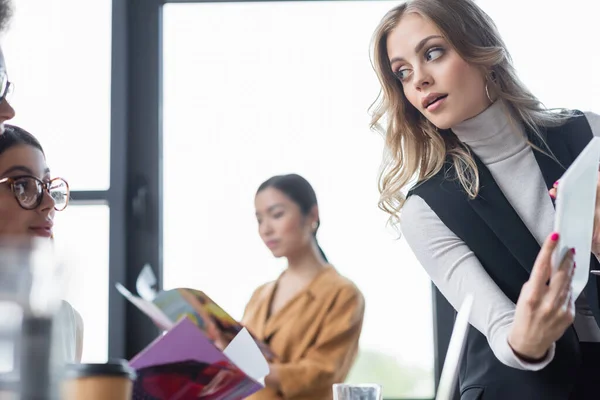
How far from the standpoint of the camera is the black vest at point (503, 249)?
47.4 inches

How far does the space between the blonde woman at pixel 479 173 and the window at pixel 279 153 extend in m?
0.99

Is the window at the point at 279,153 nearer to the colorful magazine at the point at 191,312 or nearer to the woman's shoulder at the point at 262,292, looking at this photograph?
the woman's shoulder at the point at 262,292

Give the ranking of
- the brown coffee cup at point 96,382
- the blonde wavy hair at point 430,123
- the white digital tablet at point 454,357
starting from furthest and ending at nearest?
the blonde wavy hair at point 430,123
the white digital tablet at point 454,357
the brown coffee cup at point 96,382

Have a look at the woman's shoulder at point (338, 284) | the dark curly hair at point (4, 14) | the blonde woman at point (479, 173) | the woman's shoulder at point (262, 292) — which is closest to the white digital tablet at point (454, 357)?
the blonde woman at point (479, 173)

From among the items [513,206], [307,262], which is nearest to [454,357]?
[513,206]

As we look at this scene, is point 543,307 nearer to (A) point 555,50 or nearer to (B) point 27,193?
(B) point 27,193

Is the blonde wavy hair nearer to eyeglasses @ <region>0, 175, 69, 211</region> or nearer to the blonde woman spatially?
the blonde woman

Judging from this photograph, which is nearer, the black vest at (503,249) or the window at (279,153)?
the black vest at (503,249)

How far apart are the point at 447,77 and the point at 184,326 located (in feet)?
2.58

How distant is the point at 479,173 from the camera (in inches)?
53.2

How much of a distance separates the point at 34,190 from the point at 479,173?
0.87 meters

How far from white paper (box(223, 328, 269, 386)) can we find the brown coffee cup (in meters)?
0.29

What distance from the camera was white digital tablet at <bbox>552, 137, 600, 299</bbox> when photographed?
0.93 m

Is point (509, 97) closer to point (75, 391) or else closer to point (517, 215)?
point (517, 215)
